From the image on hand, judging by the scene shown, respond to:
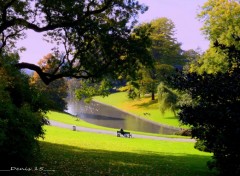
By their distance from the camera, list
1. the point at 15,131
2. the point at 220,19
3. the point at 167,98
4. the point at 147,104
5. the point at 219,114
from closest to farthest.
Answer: the point at 219,114, the point at 15,131, the point at 220,19, the point at 167,98, the point at 147,104

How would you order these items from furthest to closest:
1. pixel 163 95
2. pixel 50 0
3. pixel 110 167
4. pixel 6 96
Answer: pixel 163 95, pixel 50 0, pixel 110 167, pixel 6 96

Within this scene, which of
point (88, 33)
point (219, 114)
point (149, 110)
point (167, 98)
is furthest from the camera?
point (149, 110)

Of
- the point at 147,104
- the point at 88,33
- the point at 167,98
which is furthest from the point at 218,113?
the point at 147,104

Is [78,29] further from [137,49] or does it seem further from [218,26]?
[218,26]

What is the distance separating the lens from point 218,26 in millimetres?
39969

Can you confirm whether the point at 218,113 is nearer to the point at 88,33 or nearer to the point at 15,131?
the point at 15,131

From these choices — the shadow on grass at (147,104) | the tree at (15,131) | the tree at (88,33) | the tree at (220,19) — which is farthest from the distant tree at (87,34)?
the shadow on grass at (147,104)

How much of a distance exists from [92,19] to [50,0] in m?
2.79

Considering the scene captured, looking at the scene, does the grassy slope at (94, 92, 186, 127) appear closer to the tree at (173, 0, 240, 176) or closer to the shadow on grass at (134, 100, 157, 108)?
the shadow on grass at (134, 100, 157, 108)

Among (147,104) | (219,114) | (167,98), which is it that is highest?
(147,104)

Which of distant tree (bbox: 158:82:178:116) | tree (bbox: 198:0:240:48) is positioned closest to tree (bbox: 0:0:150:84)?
tree (bbox: 198:0:240:48)

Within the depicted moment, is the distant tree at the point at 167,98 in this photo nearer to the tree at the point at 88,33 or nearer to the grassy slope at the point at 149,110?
the grassy slope at the point at 149,110

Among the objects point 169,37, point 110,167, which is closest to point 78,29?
point 110,167

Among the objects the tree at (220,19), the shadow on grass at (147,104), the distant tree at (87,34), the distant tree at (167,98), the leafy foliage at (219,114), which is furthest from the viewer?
the shadow on grass at (147,104)
